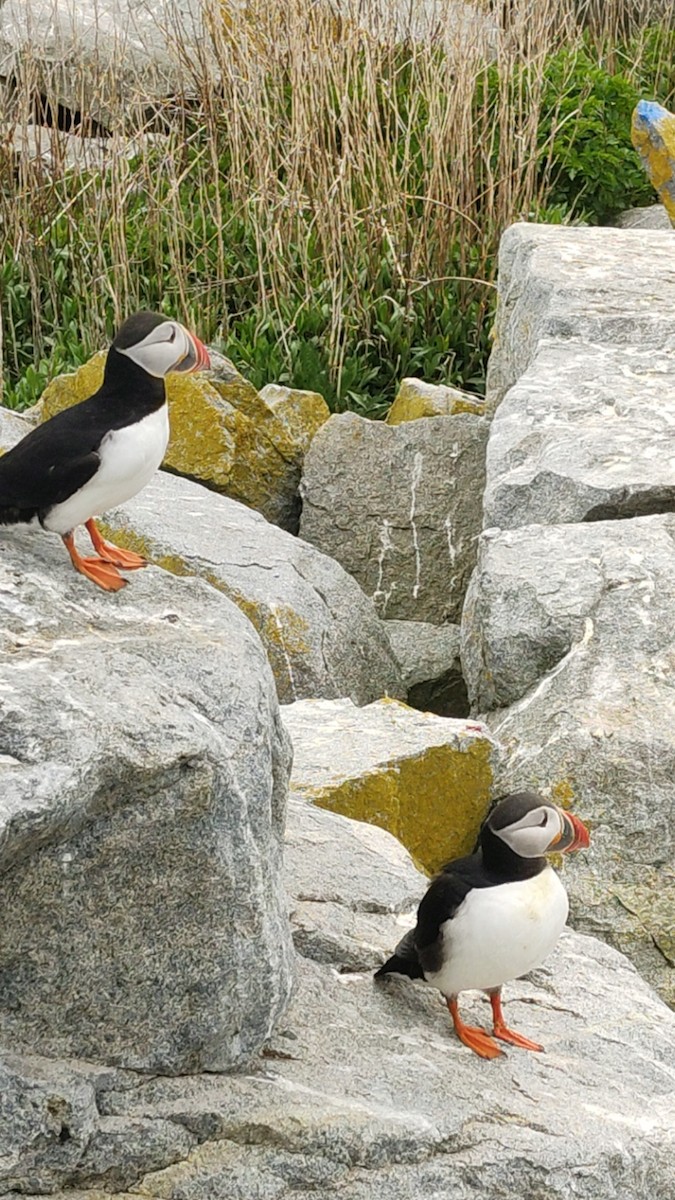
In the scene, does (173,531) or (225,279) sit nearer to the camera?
(173,531)

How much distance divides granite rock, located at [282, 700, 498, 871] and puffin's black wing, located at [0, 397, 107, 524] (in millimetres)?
1545

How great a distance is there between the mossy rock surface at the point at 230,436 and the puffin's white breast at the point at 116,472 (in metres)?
3.66

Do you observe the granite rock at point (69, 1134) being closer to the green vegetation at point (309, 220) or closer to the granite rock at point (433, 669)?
the granite rock at point (433, 669)

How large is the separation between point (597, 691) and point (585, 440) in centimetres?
128

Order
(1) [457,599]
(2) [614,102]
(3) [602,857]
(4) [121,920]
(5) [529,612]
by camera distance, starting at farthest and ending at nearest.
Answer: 1. (2) [614,102]
2. (1) [457,599]
3. (5) [529,612]
4. (3) [602,857]
5. (4) [121,920]

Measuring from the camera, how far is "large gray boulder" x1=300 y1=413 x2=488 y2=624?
7.14 meters

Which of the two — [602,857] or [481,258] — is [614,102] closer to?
[481,258]

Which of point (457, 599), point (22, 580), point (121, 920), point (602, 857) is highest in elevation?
point (22, 580)

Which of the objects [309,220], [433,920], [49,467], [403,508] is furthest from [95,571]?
[309,220]

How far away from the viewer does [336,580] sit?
623 centimetres

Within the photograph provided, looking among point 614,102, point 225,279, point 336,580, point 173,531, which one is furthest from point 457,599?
point 614,102

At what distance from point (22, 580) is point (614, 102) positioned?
8385mm

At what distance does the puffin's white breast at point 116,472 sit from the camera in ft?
11.0

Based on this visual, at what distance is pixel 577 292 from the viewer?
6.96 metres
